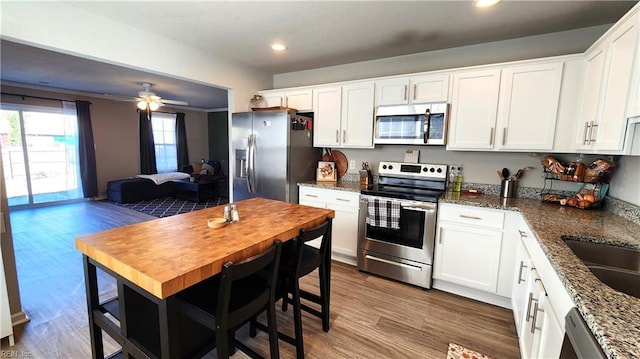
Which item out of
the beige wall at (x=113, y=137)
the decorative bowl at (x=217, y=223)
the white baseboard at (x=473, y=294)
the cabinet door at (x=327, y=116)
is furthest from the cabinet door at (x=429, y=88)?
the beige wall at (x=113, y=137)

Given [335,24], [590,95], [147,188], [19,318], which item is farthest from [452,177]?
[147,188]

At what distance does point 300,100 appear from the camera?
11.8 feet

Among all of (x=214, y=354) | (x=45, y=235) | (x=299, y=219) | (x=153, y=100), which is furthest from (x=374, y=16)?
(x=45, y=235)

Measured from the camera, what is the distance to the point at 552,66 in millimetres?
2273

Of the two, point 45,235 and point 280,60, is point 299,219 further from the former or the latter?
point 45,235

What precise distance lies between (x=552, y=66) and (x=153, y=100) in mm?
5354

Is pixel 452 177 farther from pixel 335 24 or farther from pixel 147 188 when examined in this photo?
pixel 147 188

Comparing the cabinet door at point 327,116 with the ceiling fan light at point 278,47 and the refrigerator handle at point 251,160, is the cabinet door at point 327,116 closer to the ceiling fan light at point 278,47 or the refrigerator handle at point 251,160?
the ceiling fan light at point 278,47

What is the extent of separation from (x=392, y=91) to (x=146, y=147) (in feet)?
22.8

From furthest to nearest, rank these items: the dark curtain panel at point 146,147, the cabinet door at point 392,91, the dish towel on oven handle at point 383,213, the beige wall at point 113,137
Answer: the dark curtain panel at point 146,147 < the beige wall at point 113,137 < the cabinet door at point 392,91 < the dish towel on oven handle at point 383,213

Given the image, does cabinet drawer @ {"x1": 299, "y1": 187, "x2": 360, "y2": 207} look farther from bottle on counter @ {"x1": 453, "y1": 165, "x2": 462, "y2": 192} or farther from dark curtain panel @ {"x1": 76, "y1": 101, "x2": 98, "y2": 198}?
dark curtain panel @ {"x1": 76, "y1": 101, "x2": 98, "y2": 198}

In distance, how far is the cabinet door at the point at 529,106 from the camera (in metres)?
2.30

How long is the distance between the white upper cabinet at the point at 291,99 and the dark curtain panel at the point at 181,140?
208 inches

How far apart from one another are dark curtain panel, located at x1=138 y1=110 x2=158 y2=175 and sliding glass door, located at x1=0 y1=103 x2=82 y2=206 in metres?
1.35
